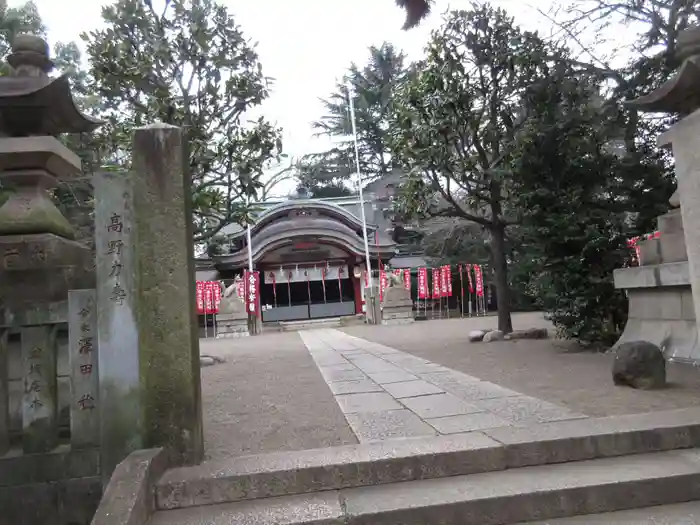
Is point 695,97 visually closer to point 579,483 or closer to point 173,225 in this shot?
point 579,483

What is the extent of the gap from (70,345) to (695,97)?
4.50m

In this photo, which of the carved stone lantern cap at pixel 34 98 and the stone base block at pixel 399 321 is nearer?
the carved stone lantern cap at pixel 34 98

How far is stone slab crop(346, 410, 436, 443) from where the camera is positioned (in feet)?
10.3

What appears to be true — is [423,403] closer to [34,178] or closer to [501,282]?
[34,178]

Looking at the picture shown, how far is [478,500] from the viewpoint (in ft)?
7.63

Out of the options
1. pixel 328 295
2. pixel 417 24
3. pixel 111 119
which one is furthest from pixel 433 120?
pixel 328 295

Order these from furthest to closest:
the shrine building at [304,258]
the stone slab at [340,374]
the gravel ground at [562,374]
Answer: the shrine building at [304,258]
the stone slab at [340,374]
the gravel ground at [562,374]

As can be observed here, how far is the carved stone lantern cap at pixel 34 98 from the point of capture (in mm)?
3426

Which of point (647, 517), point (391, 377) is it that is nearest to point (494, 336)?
point (391, 377)

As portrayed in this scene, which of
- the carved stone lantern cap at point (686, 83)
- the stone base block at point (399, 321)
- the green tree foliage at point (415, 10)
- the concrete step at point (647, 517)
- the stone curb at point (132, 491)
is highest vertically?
the green tree foliage at point (415, 10)

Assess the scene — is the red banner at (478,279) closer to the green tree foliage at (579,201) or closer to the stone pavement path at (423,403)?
the green tree foliage at (579,201)

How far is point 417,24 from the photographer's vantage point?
4.20 m

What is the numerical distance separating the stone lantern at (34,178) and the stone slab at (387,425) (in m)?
2.08

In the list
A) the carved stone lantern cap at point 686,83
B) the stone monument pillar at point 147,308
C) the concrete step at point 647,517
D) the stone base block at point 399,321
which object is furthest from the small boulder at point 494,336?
the stone base block at point 399,321
